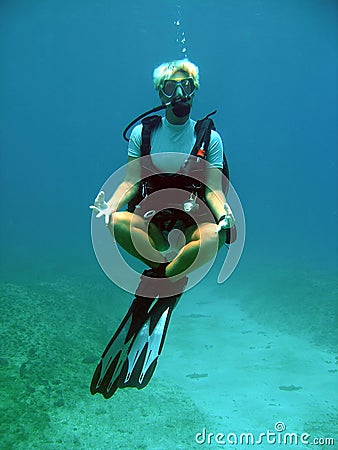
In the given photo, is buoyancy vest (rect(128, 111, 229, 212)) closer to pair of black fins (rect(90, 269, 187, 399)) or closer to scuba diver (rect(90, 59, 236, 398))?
scuba diver (rect(90, 59, 236, 398))

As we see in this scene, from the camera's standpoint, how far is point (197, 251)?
10.9 feet

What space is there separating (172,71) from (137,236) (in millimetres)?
1618

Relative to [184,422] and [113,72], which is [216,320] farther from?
[113,72]

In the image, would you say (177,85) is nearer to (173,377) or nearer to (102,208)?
(102,208)

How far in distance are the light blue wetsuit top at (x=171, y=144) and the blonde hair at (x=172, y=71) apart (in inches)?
13.9

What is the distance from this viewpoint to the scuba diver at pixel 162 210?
3.48 m

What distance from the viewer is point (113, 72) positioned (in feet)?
219

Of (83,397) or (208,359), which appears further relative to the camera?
(208,359)

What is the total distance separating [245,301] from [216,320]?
2579 mm

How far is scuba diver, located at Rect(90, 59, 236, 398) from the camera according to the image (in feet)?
11.4

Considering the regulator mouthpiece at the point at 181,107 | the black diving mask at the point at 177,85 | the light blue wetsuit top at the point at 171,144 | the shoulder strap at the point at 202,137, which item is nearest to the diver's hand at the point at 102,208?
the light blue wetsuit top at the point at 171,144

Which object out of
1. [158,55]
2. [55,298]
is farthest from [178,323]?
[158,55]

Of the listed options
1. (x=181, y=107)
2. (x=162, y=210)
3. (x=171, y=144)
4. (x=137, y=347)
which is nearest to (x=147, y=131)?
(x=171, y=144)

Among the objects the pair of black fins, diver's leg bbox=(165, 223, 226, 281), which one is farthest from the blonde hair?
the pair of black fins
